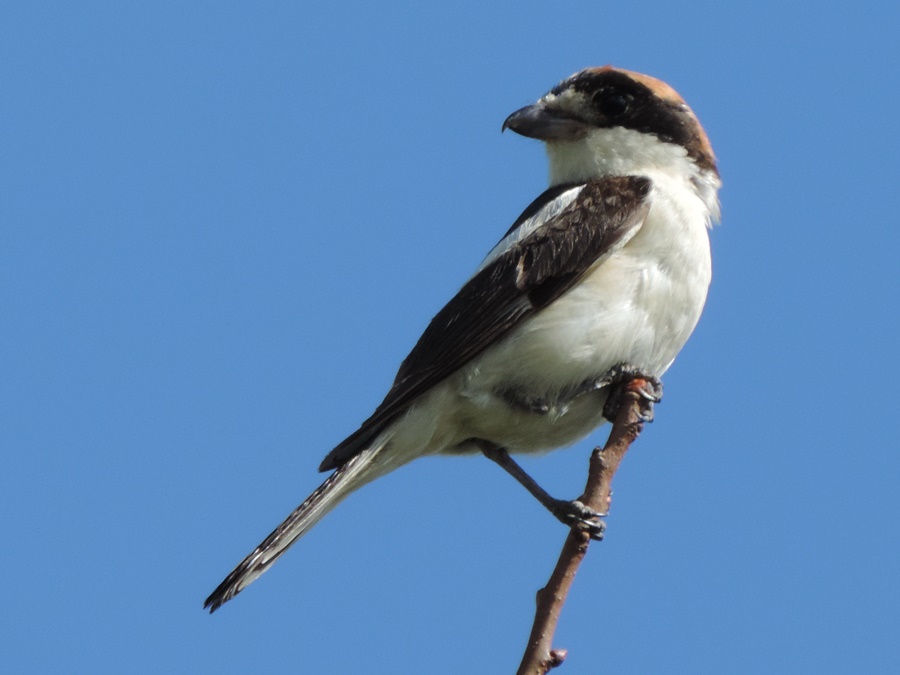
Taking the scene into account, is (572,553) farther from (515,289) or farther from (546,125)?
(546,125)

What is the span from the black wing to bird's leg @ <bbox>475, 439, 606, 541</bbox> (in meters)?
0.52

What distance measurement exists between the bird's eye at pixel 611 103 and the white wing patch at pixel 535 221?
414mm

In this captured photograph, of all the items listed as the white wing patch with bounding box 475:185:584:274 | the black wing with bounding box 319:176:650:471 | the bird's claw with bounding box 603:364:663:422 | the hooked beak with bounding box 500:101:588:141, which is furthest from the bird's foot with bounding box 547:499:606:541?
the hooked beak with bounding box 500:101:588:141

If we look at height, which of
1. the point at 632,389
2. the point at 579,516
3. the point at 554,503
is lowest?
the point at 579,516

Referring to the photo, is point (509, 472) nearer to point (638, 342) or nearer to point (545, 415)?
point (545, 415)

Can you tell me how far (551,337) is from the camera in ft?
15.0

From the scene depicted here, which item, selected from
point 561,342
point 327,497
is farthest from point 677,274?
point 327,497

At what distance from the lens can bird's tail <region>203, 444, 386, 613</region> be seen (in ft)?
13.2

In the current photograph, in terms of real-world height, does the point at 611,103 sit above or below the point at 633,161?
above

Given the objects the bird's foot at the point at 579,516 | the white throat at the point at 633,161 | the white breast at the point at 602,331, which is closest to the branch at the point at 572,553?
the bird's foot at the point at 579,516

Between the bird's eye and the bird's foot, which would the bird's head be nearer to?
the bird's eye

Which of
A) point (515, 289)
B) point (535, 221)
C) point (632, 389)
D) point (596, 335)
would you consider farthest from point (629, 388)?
point (535, 221)

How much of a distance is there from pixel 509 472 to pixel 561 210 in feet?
3.55

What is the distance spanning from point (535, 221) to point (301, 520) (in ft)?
5.30
